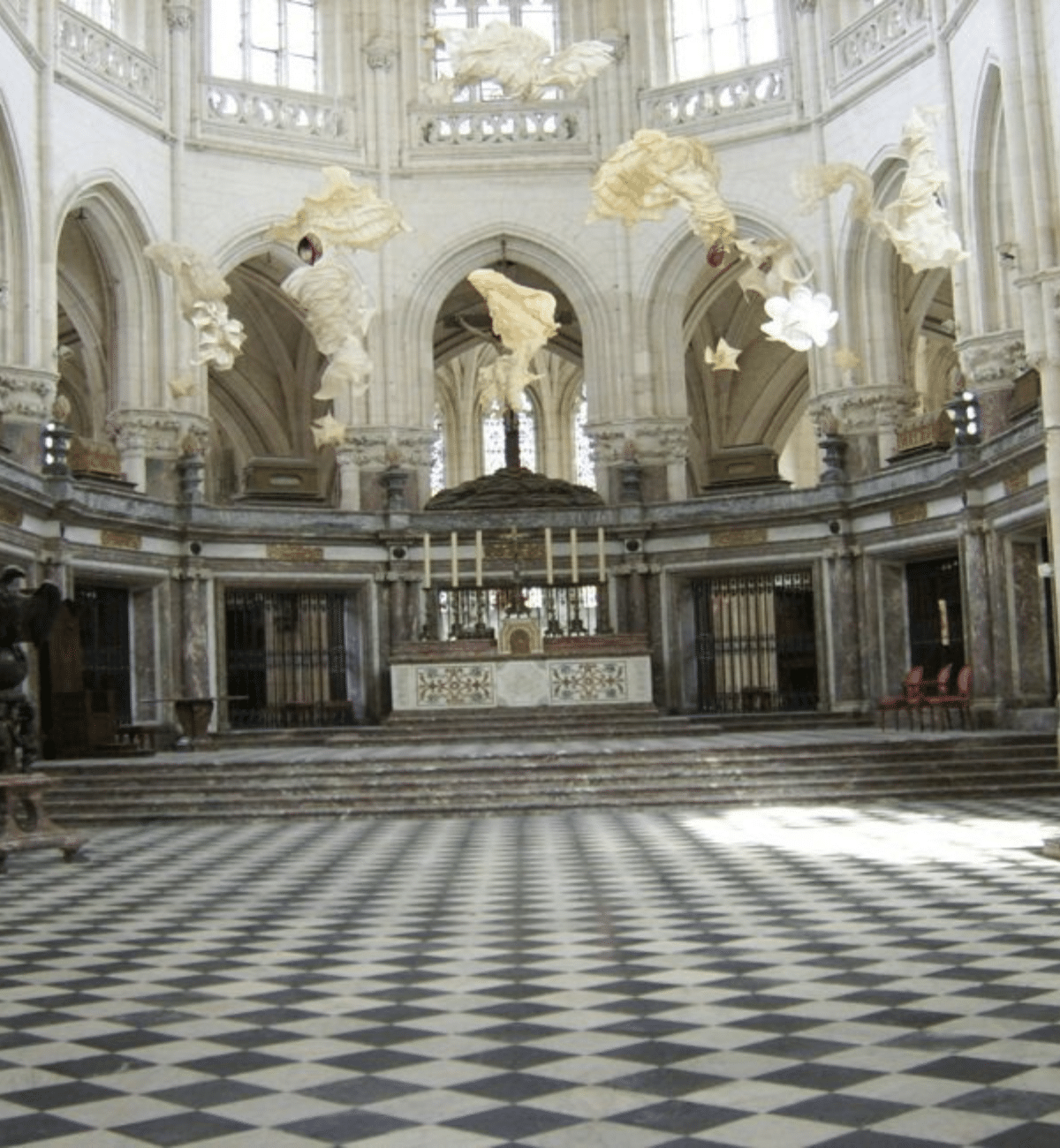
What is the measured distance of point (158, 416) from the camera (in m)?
24.9

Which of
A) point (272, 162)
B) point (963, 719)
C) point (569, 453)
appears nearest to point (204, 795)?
point (963, 719)

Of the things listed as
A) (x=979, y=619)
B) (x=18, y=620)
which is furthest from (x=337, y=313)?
(x=18, y=620)

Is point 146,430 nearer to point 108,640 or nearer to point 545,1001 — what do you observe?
point 108,640

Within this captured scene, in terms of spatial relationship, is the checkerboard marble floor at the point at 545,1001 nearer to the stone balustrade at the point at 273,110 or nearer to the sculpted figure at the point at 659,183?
the sculpted figure at the point at 659,183

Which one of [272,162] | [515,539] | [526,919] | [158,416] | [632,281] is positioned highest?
[272,162]

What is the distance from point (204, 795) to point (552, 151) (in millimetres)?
15457

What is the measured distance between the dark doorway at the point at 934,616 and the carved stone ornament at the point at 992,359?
11.7 feet

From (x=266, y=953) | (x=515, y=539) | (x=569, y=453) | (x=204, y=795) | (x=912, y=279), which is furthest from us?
(x=569, y=453)

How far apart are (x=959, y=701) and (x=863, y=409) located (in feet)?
22.4

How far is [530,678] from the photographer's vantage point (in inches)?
→ 854

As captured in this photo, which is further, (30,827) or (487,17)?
(487,17)

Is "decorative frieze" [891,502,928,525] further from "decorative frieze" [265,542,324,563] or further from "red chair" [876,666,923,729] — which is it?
"decorative frieze" [265,542,324,563]

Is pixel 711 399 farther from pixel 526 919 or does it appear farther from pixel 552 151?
pixel 526 919

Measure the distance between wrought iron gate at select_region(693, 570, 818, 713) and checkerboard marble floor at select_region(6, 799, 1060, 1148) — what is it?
48.2ft
